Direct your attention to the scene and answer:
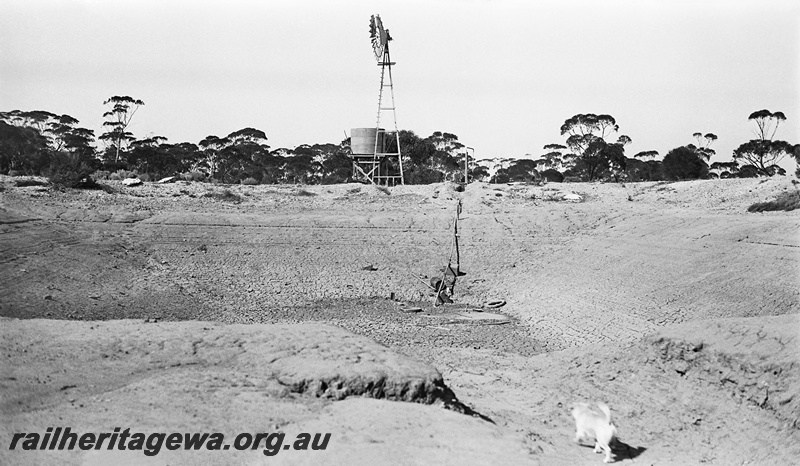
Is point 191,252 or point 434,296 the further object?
point 191,252

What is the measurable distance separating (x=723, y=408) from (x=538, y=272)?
30.7 ft

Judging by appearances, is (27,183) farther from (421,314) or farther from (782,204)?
(782,204)

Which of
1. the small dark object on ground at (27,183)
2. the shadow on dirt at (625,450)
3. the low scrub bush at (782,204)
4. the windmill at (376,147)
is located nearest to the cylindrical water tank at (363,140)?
the windmill at (376,147)

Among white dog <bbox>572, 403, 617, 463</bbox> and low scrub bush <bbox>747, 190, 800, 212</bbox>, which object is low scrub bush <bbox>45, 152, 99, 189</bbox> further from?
white dog <bbox>572, 403, 617, 463</bbox>

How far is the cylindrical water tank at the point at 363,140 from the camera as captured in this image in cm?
2912

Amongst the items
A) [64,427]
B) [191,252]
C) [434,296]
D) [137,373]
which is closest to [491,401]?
[137,373]

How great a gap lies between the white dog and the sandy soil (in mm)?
150

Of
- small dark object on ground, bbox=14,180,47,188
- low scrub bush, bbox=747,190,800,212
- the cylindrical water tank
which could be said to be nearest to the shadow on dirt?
low scrub bush, bbox=747,190,800,212

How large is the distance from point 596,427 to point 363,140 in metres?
23.7

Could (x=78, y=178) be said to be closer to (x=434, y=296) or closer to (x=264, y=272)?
(x=264, y=272)

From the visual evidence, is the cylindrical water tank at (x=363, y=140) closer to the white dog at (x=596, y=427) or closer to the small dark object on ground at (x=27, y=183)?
the small dark object on ground at (x=27, y=183)

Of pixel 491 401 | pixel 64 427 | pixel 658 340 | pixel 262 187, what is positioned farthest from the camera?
pixel 262 187

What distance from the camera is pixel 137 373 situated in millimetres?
6523

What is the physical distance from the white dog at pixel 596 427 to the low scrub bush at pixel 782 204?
12115mm
